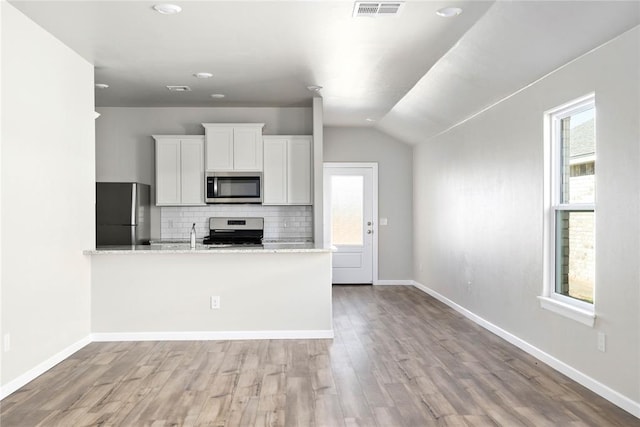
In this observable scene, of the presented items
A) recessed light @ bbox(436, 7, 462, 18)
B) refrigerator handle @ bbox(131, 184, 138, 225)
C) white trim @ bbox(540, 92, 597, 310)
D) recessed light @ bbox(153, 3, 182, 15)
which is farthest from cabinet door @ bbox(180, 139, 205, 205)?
Result: white trim @ bbox(540, 92, 597, 310)

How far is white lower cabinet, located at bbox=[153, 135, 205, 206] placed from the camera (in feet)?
22.6

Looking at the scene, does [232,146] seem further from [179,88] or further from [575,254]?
[575,254]

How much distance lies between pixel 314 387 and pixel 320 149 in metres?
3.28

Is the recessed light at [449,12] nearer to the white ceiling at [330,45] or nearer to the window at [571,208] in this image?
the white ceiling at [330,45]

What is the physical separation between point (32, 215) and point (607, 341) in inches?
159

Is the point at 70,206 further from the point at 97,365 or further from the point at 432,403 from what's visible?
the point at 432,403

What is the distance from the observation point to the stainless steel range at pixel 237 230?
282 inches

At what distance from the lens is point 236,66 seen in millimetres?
5039

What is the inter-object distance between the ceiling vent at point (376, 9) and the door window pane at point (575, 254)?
6.60 ft

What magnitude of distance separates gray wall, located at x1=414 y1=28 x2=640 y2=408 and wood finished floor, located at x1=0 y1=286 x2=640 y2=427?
1.07 feet

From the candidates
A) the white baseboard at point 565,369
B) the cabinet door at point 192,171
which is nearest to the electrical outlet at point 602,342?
the white baseboard at point 565,369

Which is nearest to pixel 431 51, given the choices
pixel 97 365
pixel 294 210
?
pixel 294 210

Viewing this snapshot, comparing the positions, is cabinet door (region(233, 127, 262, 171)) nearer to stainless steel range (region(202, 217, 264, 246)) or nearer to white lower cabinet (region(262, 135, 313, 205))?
white lower cabinet (region(262, 135, 313, 205))

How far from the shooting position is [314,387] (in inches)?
148
